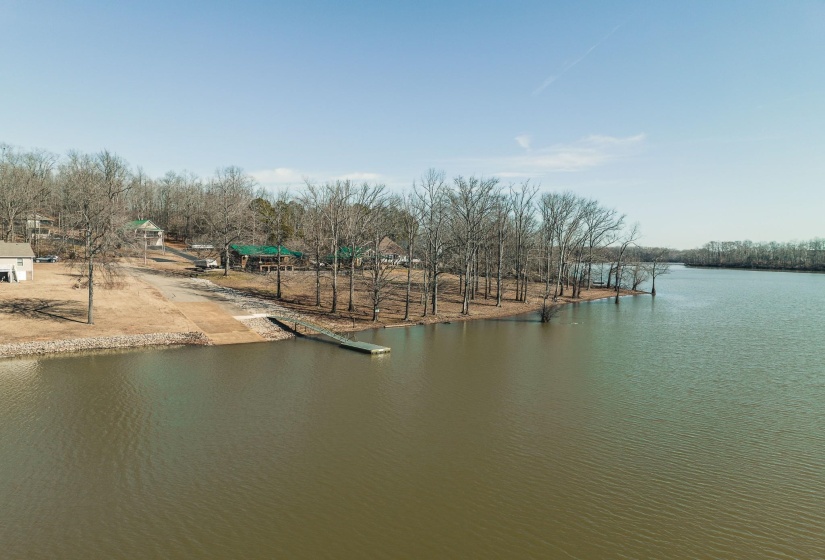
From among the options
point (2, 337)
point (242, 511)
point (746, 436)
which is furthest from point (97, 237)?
point (746, 436)

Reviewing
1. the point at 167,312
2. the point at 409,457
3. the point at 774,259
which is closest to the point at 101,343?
the point at 167,312

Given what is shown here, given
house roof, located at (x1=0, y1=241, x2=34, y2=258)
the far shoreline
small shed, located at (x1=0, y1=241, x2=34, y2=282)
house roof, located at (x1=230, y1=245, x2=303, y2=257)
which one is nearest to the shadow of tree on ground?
the far shoreline

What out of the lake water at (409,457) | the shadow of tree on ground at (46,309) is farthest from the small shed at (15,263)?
the lake water at (409,457)

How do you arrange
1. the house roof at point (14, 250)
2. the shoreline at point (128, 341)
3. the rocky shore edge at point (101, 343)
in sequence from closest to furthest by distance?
1. the rocky shore edge at point (101, 343)
2. the shoreline at point (128, 341)
3. the house roof at point (14, 250)

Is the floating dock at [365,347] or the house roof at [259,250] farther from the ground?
the house roof at [259,250]

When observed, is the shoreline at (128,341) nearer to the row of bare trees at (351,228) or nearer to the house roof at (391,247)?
the row of bare trees at (351,228)

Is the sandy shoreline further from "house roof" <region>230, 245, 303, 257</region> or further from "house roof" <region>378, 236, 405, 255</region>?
"house roof" <region>378, 236, 405, 255</region>
